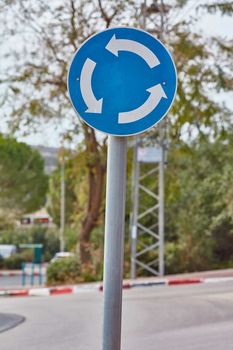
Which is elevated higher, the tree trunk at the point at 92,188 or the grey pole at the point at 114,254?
the tree trunk at the point at 92,188

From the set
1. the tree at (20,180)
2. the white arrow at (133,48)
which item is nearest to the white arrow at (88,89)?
the white arrow at (133,48)

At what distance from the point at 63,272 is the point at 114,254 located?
1616cm

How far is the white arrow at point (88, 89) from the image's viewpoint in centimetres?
279

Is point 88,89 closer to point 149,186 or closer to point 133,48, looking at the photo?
point 133,48

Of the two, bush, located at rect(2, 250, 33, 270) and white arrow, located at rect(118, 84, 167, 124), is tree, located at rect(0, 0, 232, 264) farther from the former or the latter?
bush, located at rect(2, 250, 33, 270)

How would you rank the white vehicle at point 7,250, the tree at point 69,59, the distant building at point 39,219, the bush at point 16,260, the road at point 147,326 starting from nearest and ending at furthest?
1. the road at point 147,326
2. the tree at point 69,59
3. the bush at point 16,260
4. the white vehicle at point 7,250
5. the distant building at point 39,219

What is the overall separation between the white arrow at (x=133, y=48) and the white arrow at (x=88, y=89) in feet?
0.33

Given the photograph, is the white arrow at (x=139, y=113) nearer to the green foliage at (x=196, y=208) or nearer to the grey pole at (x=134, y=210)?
the green foliage at (x=196, y=208)

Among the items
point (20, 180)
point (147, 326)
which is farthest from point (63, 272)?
point (20, 180)

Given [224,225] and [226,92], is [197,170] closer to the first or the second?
[224,225]

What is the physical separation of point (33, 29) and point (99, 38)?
1555cm

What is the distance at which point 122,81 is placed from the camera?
2.78 m

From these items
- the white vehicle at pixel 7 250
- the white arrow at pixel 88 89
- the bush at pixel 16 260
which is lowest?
the bush at pixel 16 260

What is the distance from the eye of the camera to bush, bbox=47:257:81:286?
728 inches
